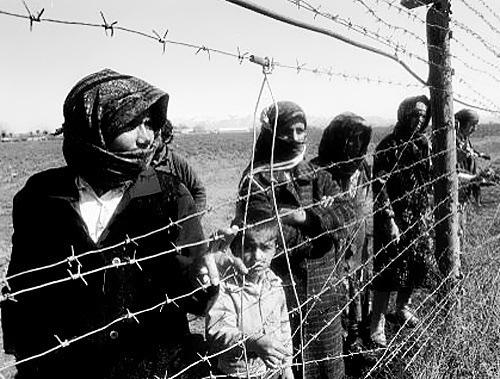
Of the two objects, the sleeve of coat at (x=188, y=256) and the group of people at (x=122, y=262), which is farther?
the sleeve of coat at (x=188, y=256)

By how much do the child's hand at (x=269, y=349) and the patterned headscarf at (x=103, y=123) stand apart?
784 mm

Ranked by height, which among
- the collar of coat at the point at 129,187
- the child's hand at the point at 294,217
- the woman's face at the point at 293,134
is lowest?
the child's hand at the point at 294,217

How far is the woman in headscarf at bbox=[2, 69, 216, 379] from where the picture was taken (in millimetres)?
1464

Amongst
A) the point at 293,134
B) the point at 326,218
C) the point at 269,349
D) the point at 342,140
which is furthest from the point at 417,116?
the point at 269,349

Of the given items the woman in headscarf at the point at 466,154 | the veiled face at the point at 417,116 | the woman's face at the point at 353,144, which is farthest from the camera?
the woman in headscarf at the point at 466,154

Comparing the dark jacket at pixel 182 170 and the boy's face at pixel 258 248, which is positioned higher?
the dark jacket at pixel 182 170

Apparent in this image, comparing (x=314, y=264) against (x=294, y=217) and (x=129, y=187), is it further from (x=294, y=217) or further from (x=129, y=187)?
(x=129, y=187)

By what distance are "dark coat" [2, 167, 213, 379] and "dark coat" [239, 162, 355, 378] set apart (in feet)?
2.80

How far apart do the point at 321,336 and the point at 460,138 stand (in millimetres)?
2818

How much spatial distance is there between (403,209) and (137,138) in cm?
256

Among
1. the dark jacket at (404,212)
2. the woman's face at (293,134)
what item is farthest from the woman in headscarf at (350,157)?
the woman's face at (293,134)

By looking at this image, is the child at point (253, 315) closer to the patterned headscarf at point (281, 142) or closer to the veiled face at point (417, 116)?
the patterned headscarf at point (281, 142)

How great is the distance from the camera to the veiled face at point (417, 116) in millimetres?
3539

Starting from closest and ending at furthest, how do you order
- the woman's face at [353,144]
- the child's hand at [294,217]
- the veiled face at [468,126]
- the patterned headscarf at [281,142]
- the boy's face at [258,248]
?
the boy's face at [258,248] < the child's hand at [294,217] < the patterned headscarf at [281,142] < the woman's face at [353,144] < the veiled face at [468,126]
